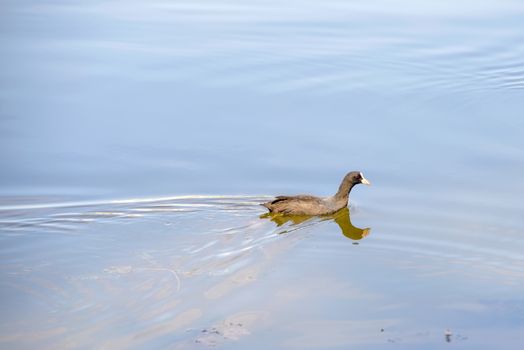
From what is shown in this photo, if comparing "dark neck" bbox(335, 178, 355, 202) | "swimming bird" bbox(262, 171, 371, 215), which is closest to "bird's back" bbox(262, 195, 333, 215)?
"swimming bird" bbox(262, 171, 371, 215)

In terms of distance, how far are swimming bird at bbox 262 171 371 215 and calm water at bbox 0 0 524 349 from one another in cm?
19

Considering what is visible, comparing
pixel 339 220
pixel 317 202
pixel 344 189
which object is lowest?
pixel 339 220

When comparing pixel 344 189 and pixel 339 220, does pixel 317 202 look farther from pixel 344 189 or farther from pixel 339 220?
pixel 344 189

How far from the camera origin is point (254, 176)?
13664 millimetres

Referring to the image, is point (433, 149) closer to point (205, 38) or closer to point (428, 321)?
point (428, 321)

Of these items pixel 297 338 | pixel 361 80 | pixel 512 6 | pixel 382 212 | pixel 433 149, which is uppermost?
pixel 512 6

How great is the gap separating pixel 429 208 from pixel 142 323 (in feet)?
16.6

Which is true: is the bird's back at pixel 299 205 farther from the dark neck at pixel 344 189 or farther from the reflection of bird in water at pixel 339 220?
the dark neck at pixel 344 189

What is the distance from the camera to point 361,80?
57.5 feet

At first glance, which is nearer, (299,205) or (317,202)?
(299,205)

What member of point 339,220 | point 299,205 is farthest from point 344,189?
point 299,205

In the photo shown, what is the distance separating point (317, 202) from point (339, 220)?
0.44 meters

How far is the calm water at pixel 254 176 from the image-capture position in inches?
369

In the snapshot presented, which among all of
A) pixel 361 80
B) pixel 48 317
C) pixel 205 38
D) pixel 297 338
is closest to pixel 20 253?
pixel 48 317
